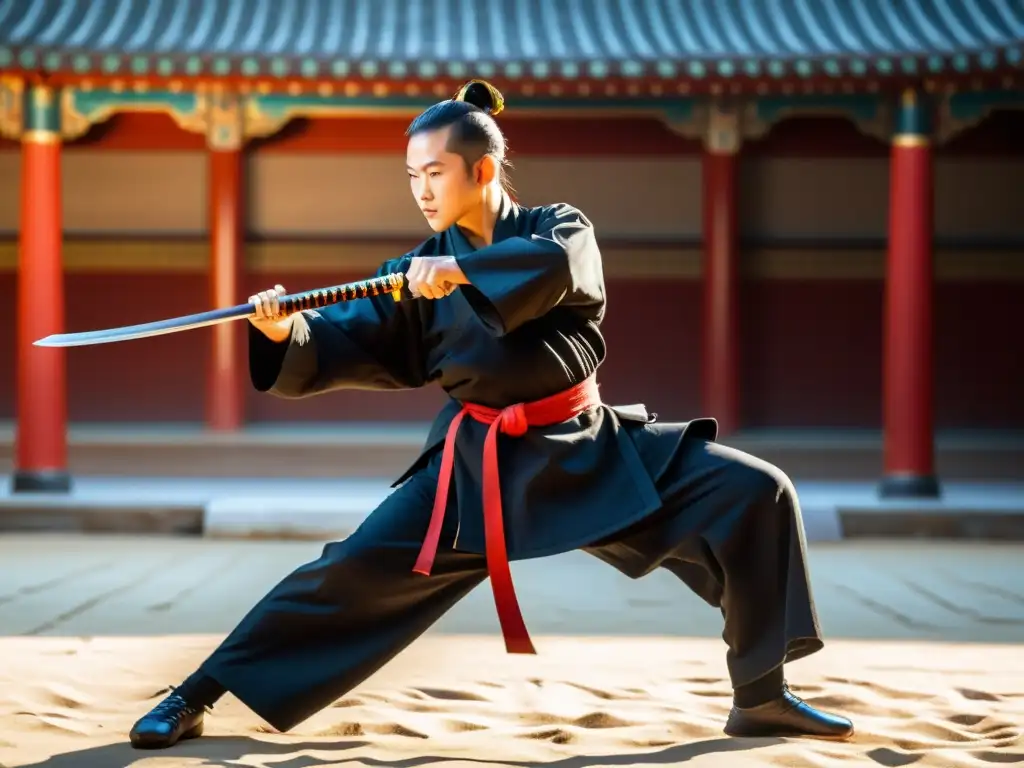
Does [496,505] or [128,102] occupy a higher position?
[128,102]

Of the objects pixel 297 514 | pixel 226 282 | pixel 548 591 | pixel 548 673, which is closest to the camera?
pixel 548 673

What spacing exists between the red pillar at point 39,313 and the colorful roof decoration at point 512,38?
504 millimetres

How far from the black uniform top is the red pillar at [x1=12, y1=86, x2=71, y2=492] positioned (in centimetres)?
561

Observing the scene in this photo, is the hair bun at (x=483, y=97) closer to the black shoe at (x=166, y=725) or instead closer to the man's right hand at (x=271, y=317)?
the man's right hand at (x=271, y=317)

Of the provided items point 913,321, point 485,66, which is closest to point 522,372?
point 485,66

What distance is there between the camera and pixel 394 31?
944 cm

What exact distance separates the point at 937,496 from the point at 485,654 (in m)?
4.61

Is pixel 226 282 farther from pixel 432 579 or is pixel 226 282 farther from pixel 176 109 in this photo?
pixel 432 579

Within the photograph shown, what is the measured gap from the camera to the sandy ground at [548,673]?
362 cm

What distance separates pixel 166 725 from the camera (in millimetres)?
3568

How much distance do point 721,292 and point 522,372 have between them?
6289 millimetres

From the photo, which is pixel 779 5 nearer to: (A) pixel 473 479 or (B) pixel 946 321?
(B) pixel 946 321

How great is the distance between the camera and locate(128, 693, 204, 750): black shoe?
11.7ft

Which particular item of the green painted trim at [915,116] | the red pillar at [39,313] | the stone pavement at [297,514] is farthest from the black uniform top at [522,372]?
the green painted trim at [915,116]
